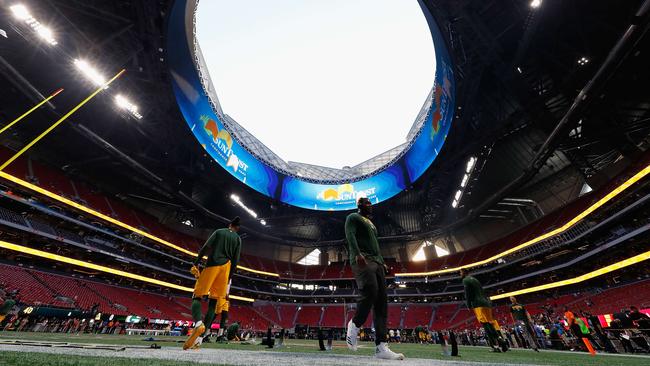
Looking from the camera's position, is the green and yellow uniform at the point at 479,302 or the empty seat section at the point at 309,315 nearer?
the green and yellow uniform at the point at 479,302

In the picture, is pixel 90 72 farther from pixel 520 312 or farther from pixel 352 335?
pixel 520 312

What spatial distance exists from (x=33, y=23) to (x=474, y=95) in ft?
77.6

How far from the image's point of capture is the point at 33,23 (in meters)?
12.9

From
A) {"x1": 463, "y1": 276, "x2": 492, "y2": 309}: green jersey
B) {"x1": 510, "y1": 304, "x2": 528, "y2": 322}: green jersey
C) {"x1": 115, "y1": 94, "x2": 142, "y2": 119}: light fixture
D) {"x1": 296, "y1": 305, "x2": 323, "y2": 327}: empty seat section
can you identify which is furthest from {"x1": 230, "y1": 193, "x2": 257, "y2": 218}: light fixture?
{"x1": 510, "y1": 304, "x2": 528, "y2": 322}: green jersey

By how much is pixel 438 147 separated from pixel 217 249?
1906 cm

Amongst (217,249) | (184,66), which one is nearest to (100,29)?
(184,66)

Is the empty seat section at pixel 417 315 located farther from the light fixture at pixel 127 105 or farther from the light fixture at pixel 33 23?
the light fixture at pixel 33 23

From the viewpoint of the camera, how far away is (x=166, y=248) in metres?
26.7

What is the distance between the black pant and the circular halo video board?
15332mm

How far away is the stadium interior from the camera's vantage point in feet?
42.5

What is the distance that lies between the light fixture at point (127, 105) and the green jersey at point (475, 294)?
20.9 metres

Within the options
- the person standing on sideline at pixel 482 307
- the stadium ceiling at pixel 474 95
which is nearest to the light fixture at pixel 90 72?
the stadium ceiling at pixel 474 95

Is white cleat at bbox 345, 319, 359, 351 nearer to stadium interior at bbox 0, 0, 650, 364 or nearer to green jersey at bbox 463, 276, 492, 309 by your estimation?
green jersey at bbox 463, 276, 492, 309

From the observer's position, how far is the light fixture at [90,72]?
1431 centimetres
